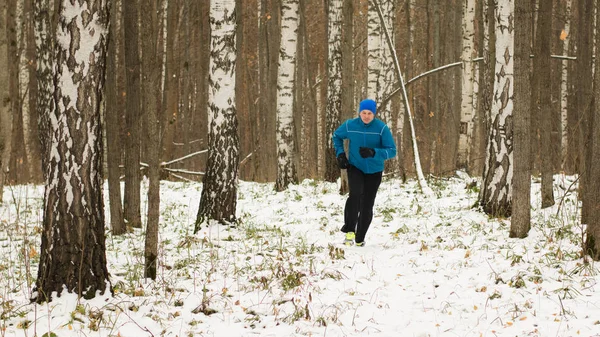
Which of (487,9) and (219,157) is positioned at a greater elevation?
(487,9)

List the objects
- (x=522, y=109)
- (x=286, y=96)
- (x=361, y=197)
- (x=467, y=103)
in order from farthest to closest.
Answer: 1. (x=467, y=103)
2. (x=286, y=96)
3. (x=361, y=197)
4. (x=522, y=109)

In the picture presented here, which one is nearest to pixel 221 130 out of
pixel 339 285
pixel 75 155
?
pixel 339 285

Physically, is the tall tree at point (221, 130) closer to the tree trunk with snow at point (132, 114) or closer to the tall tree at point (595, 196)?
the tree trunk with snow at point (132, 114)

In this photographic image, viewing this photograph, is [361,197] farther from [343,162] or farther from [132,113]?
[132,113]

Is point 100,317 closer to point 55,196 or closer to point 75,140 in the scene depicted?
point 55,196

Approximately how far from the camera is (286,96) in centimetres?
1268

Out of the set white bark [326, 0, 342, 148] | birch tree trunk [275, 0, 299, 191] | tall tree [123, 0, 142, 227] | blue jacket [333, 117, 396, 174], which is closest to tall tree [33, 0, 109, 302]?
tall tree [123, 0, 142, 227]

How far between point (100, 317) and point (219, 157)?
412cm

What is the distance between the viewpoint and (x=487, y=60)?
29.4 ft

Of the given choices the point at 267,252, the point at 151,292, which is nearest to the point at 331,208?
the point at 267,252

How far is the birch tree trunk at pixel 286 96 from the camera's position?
12.6 m

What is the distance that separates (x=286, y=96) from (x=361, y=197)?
5.75m

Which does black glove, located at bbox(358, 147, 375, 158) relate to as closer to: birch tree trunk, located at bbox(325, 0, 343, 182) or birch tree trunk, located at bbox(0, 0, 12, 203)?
birch tree trunk, located at bbox(325, 0, 343, 182)

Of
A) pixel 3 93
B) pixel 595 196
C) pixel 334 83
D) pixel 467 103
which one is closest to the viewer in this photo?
pixel 595 196
